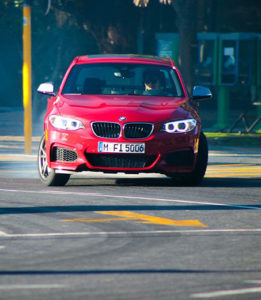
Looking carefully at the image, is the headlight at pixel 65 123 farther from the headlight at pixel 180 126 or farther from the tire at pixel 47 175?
the headlight at pixel 180 126

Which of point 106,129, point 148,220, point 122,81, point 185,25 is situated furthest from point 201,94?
point 185,25

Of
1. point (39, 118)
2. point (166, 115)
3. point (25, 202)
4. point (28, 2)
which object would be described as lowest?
point (39, 118)

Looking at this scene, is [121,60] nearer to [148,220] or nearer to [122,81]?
[122,81]

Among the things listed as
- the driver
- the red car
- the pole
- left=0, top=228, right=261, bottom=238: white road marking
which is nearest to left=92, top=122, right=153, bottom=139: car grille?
the red car

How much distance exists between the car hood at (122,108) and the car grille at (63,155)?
1.45ft

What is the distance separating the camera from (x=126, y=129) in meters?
11.9

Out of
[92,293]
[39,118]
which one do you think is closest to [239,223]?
[92,293]

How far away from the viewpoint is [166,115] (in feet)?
39.7

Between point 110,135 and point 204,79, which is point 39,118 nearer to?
point 204,79

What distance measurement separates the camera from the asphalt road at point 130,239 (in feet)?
21.7

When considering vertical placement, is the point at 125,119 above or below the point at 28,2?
below

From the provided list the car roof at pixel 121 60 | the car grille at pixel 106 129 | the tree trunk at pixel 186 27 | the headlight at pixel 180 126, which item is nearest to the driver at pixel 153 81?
the car roof at pixel 121 60

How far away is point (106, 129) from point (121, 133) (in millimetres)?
193

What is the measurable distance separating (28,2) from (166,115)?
550 centimetres
